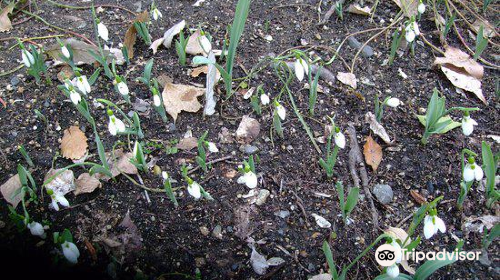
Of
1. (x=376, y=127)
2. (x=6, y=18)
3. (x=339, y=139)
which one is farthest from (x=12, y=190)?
(x=376, y=127)

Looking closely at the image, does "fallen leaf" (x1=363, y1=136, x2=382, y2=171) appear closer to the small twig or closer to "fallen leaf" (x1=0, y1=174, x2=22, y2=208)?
the small twig

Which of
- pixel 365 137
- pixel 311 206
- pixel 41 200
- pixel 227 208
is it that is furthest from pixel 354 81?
pixel 41 200

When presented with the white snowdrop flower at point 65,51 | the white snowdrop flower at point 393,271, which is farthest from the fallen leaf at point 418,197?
the white snowdrop flower at point 65,51

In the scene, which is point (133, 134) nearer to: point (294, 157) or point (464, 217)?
point (294, 157)

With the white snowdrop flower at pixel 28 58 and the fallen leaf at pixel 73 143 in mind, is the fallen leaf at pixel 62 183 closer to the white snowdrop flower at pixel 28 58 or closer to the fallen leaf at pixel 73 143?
the fallen leaf at pixel 73 143

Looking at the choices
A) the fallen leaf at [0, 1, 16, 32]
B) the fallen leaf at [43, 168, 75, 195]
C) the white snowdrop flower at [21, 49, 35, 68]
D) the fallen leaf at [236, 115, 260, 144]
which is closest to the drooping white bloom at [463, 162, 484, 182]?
the fallen leaf at [236, 115, 260, 144]

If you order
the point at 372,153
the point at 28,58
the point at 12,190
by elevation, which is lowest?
the point at 12,190

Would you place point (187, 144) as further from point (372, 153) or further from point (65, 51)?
point (372, 153)

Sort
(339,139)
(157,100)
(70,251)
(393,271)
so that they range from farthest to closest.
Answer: (157,100)
(339,139)
(70,251)
(393,271)
